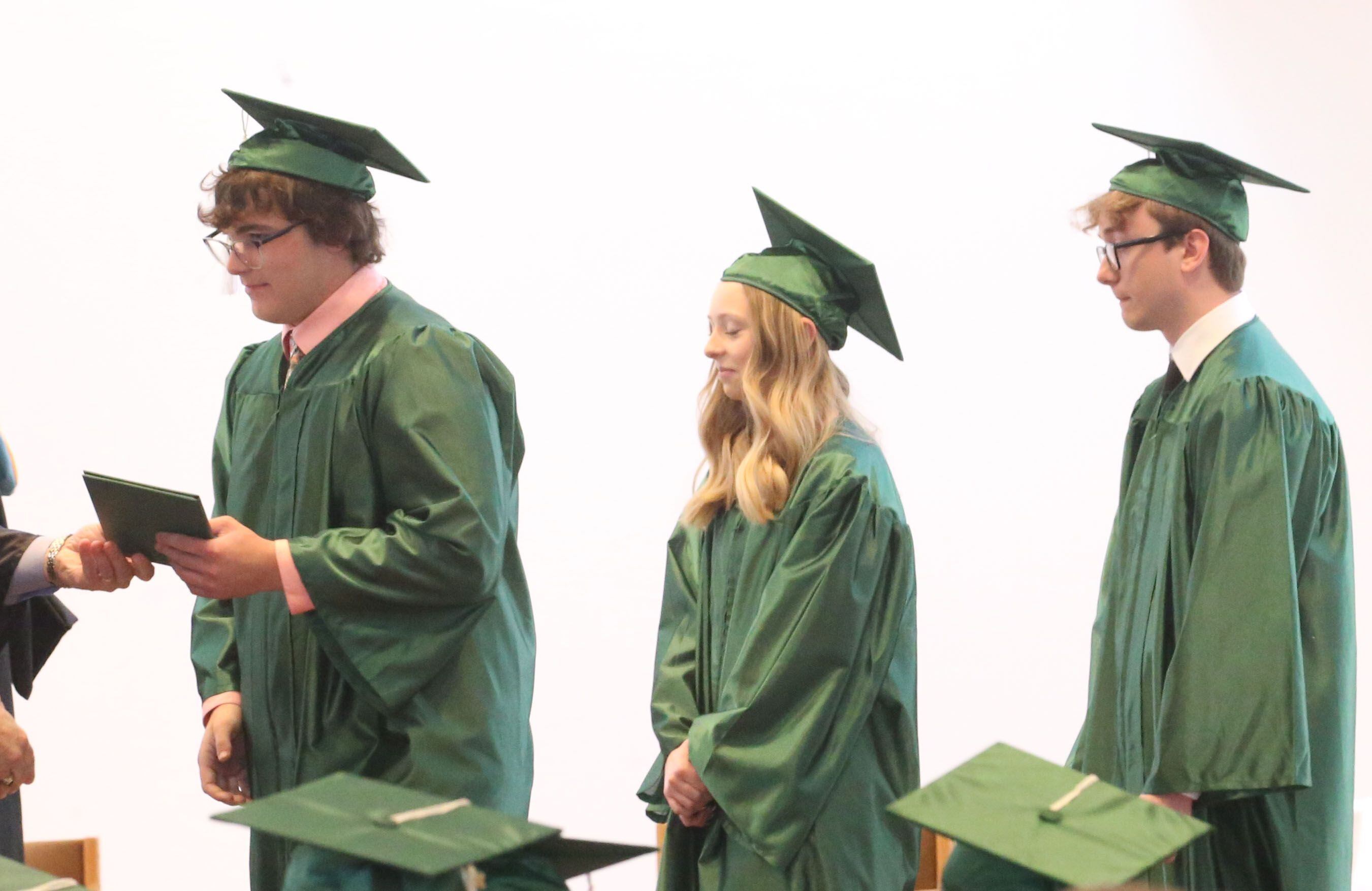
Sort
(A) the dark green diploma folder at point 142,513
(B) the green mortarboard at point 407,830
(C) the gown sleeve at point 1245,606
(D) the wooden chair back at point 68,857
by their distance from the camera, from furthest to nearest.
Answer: (D) the wooden chair back at point 68,857 → (C) the gown sleeve at point 1245,606 → (A) the dark green diploma folder at point 142,513 → (B) the green mortarboard at point 407,830

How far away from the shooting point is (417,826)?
74.4 inches

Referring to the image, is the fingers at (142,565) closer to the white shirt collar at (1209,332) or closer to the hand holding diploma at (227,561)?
the hand holding diploma at (227,561)

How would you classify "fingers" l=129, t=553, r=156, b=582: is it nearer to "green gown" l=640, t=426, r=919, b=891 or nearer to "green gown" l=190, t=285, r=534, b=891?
"green gown" l=190, t=285, r=534, b=891

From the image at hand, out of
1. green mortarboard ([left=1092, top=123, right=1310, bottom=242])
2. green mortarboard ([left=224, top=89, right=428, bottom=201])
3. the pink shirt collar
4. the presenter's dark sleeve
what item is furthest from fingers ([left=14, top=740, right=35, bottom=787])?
green mortarboard ([left=1092, top=123, right=1310, bottom=242])

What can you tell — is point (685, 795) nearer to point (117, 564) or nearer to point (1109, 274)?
point (117, 564)

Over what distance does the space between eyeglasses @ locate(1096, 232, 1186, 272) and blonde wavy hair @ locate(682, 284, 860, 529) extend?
554 millimetres

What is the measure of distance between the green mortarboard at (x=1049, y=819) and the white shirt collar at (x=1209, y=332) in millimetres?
1089

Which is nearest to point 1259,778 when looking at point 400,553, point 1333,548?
point 1333,548

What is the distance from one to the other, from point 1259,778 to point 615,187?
2.94m

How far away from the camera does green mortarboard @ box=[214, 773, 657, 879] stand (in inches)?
71.5

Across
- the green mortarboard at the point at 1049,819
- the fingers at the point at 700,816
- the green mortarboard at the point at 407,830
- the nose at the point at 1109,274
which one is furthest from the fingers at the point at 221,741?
the nose at the point at 1109,274

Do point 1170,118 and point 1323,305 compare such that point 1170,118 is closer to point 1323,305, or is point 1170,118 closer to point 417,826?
→ point 1323,305

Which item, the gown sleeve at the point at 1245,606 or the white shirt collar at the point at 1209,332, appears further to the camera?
the white shirt collar at the point at 1209,332

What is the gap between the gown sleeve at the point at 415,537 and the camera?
2.69m
